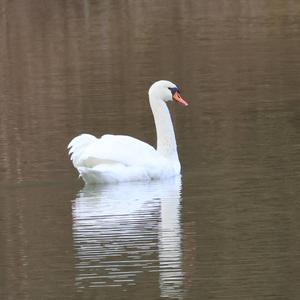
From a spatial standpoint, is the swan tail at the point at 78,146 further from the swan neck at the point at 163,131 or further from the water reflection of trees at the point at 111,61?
the swan neck at the point at 163,131

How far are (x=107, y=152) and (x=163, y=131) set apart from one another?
3.89 ft

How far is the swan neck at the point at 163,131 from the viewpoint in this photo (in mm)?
14266

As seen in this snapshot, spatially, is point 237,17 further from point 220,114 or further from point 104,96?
point 220,114

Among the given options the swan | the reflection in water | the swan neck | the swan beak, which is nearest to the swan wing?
the swan

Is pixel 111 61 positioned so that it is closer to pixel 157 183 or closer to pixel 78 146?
pixel 157 183

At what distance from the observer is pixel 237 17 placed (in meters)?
34.3

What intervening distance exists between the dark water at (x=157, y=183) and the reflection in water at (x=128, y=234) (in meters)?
0.02

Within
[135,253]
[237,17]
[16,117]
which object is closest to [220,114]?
[16,117]

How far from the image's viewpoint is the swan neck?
562 inches

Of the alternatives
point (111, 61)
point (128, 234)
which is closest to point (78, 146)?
point (128, 234)

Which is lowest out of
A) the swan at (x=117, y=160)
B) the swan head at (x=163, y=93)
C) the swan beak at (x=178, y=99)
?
the swan at (x=117, y=160)

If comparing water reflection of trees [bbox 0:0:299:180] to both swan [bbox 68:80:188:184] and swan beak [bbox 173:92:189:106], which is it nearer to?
swan [bbox 68:80:188:184]

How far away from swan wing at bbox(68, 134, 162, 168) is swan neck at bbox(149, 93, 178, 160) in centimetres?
44

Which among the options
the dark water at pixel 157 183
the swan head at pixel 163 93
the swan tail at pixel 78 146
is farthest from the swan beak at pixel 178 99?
the swan tail at pixel 78 146
